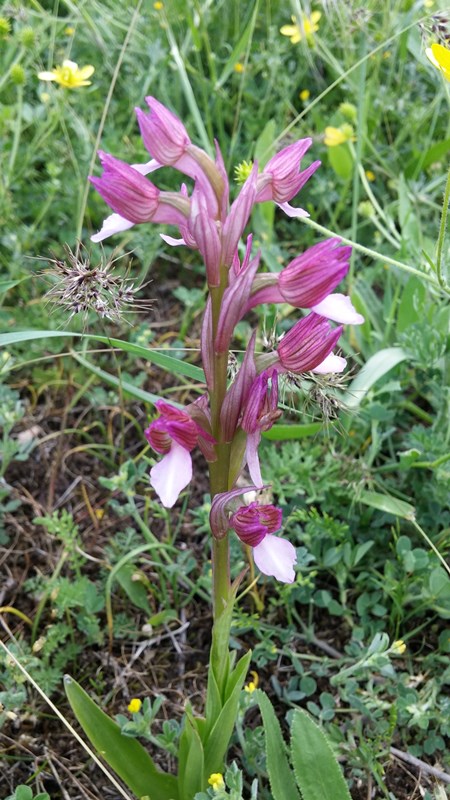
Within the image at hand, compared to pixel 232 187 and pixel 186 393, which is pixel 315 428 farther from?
pixel 232 187

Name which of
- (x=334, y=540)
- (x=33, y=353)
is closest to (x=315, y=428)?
(x=334, y=540)

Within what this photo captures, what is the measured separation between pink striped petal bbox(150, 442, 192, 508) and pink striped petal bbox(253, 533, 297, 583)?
13 cm

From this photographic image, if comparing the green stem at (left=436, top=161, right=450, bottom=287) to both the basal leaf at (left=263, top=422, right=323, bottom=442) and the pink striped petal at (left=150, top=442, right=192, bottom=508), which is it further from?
the pink striped petal at (left=150, top=442, right=192, bottom=508)

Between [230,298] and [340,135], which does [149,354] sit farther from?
[340,135]

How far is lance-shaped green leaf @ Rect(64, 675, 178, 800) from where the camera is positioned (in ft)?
3.46

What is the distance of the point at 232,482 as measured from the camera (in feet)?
3.20

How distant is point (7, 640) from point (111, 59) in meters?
1.91

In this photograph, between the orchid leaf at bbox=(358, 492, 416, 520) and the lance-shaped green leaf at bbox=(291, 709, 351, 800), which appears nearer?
the lance-shaped green leaf at bbox=(291, 709, 351, 800)

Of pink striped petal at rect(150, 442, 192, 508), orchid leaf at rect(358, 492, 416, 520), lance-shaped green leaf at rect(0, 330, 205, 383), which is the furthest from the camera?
orchid leaf at rect(358, 492, 416, 520)

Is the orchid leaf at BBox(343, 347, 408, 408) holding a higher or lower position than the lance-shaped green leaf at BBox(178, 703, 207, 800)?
higher

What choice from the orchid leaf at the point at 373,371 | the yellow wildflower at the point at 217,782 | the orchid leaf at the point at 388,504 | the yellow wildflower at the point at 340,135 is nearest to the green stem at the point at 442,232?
the orchid leaf at the point at 373,371

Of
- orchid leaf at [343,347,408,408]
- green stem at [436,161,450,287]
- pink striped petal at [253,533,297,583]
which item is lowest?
orchid leaf at [343,347,408,408]

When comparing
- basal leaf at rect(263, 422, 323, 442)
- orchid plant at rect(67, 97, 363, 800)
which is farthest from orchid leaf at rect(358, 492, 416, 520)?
orchid plant at rect(67, 97, 363, 800)

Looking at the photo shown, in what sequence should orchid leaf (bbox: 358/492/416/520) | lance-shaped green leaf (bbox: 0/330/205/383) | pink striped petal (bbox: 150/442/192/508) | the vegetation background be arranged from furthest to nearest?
1. orchid leaf (bbox: 358/492/416/520)
2. the vegetation background
3. lance-shaped green leaf (bbox: 0/330/205/383)
4. pink striped petal (bbox: 150/442/192/508)
